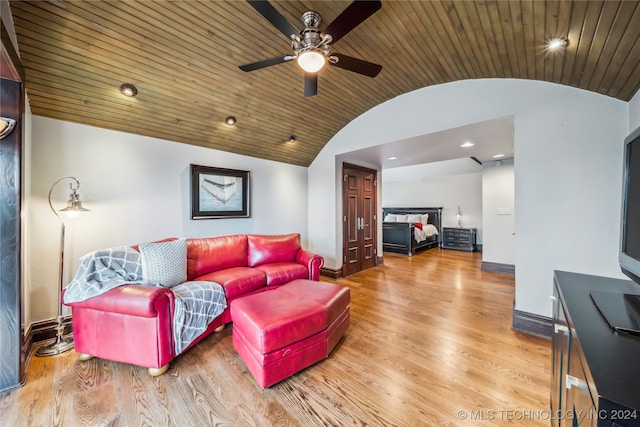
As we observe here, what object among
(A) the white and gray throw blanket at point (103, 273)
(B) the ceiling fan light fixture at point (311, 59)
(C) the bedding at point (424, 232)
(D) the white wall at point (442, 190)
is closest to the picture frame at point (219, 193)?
(A) the white and gray throw blanket at point (103, 273)

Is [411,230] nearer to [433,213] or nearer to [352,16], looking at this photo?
[433,213]

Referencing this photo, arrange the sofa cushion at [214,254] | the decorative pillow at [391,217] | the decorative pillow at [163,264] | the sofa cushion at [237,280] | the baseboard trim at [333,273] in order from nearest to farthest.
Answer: the decorative pillow at [163,264] < the sofa cushion at [237,280] < the sofa cushion at [214,254] < the baseboard trim at [333,273] < the decorative pillow at [391,217]

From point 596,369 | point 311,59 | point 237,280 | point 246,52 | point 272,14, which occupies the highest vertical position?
point 246,52

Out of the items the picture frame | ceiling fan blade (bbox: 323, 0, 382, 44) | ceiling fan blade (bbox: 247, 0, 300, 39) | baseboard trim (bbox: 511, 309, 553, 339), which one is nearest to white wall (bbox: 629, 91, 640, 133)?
baseboard trim (bbox: 511, 309, 553, 339)

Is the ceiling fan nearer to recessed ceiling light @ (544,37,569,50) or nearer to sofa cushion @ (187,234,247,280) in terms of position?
recessed ceiling light @ (544,37,569,50)

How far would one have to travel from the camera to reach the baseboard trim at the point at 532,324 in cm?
238

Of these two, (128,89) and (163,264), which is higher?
(128,89)

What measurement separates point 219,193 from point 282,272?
163 centimetres

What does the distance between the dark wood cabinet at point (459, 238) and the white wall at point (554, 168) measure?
16.2 ft

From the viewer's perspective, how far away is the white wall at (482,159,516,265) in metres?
4.71

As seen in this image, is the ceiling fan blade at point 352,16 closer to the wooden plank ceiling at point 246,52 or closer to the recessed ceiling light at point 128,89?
the wooden plank ceiling at point 246,52

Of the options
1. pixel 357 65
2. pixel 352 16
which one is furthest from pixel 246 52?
pixel 352 16

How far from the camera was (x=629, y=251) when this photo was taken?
1201mm

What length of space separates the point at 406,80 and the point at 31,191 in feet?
14.0
